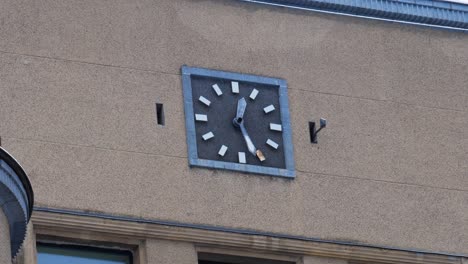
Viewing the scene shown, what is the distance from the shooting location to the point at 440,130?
38844 mm

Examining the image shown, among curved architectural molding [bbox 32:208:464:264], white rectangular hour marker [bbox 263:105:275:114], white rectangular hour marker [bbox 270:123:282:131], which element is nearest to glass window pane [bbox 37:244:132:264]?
curved architectural molding [bbox 32:208:464:264]

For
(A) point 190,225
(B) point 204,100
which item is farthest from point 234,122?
(A) point 190,225

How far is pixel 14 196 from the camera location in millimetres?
31469

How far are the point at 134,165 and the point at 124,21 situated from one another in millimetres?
2161

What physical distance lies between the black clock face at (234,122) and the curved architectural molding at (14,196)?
5.43 m

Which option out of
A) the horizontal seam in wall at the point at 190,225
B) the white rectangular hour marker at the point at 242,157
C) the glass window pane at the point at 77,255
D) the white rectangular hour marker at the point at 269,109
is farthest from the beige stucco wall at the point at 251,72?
the glass window pane at the point at 77,255

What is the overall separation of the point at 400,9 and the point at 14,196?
375 inches

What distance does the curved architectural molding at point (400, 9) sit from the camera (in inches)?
1533

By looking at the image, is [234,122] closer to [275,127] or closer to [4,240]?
[275,127]

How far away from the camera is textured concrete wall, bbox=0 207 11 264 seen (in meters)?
31.5

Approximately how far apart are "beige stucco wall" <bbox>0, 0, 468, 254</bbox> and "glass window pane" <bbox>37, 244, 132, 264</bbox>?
53 centimetres

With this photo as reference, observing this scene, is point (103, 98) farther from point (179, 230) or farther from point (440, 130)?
point (440, 130)

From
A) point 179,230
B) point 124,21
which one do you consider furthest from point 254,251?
point 124,21

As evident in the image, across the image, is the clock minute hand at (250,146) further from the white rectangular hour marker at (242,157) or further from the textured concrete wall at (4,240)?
the textured concrete wall at (4,240)
